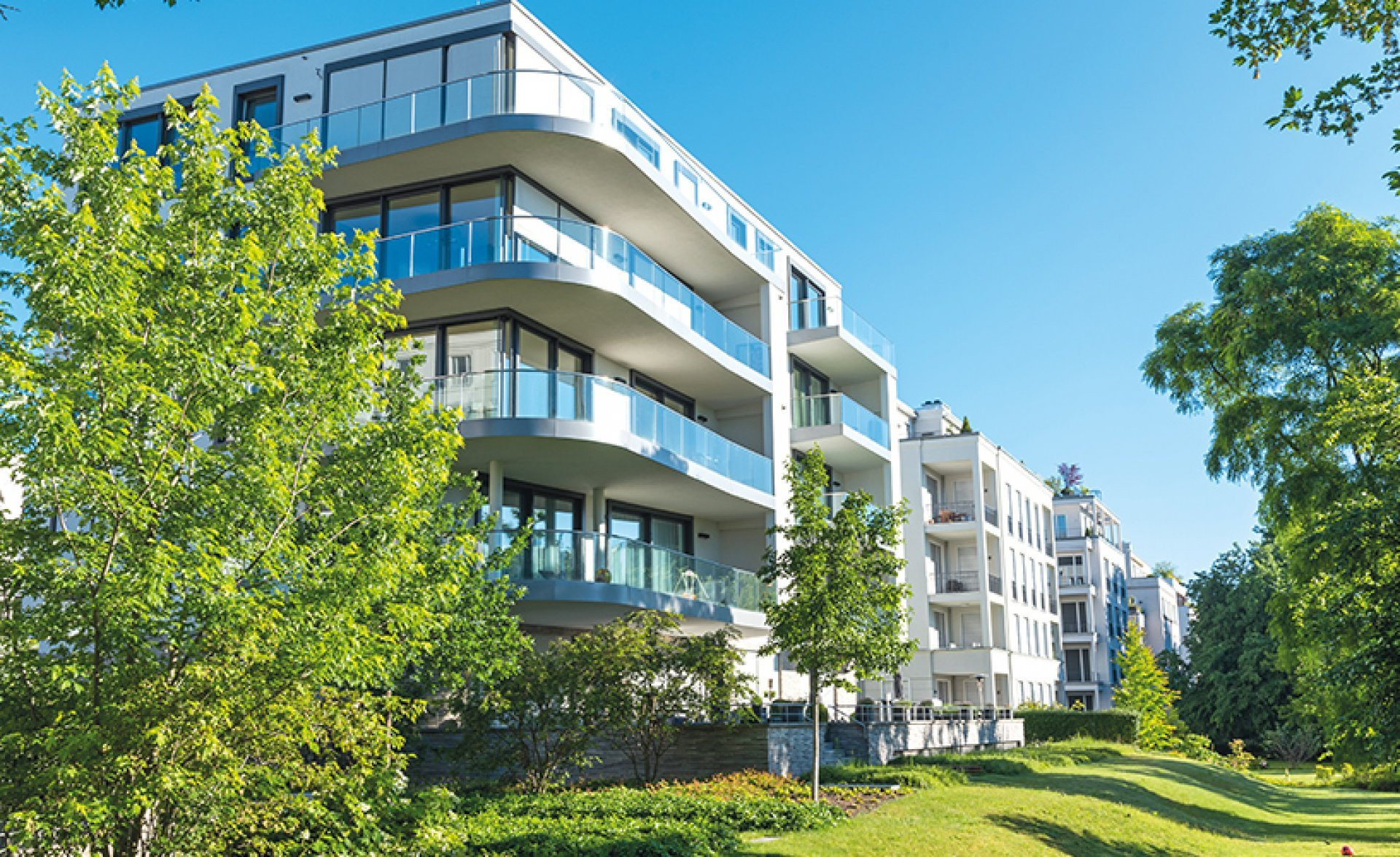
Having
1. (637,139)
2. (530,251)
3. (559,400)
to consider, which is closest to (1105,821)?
(559,400)

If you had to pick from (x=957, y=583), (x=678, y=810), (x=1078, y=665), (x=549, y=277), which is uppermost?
(x=549, y=277)

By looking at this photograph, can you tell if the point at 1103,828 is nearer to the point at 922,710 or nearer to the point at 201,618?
the point at 922,710

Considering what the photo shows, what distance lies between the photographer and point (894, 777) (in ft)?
74.6

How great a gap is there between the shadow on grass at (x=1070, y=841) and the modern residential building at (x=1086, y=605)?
4993cm

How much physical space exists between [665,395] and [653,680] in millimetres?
11556

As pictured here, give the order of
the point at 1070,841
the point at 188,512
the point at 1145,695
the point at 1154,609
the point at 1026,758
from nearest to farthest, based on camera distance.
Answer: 1. the point at 188,512
2. the point at 1070,841
3. the point at 1026,758
4. the point at 1145,695
5. the point at 1154,609

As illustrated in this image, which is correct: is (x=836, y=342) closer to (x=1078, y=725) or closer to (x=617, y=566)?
(x=617, y=566)

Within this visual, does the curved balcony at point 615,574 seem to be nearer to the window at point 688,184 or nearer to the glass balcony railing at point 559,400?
the glass balcony railing at point 559,400

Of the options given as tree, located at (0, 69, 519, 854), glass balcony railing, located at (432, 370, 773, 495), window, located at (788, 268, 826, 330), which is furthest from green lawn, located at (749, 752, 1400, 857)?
window, located at (788, 268, 826, 330)

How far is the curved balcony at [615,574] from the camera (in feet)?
74.1

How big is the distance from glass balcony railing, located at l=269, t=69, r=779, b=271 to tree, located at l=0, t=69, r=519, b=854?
12146mm

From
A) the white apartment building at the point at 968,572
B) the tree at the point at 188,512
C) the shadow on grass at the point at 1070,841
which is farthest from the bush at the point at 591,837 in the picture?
the white apartment building at the point at 968,572

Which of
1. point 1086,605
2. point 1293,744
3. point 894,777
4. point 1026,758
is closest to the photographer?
point 894,777

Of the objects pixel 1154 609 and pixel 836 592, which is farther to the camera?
pixel 1154 609
